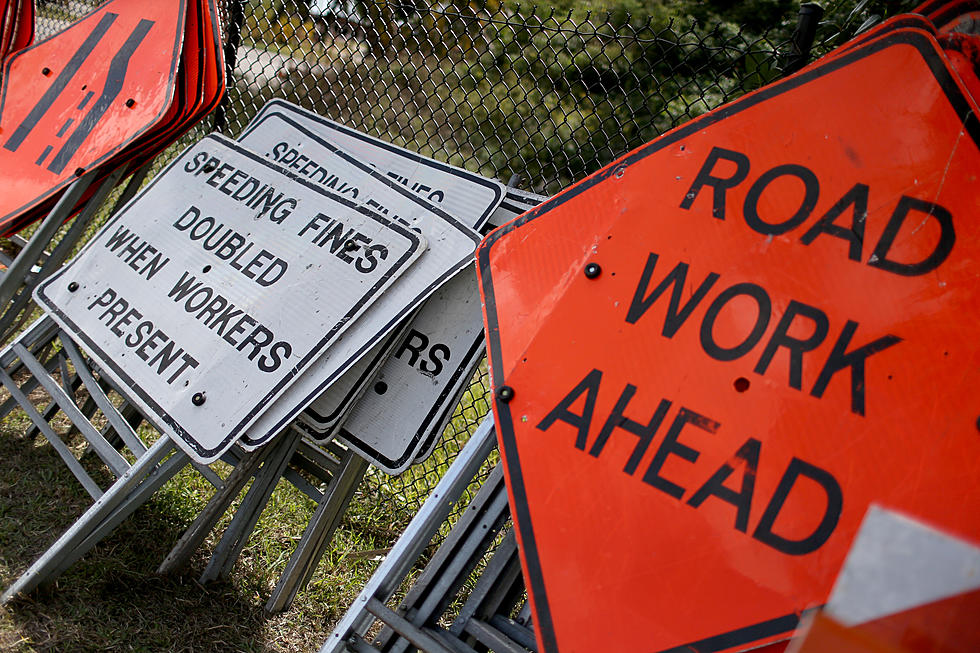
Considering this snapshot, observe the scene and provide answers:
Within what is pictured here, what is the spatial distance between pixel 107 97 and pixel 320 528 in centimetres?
197

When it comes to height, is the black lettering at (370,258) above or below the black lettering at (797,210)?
below

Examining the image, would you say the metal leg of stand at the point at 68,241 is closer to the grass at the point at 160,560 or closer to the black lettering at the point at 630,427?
the grass at the point at 160,560

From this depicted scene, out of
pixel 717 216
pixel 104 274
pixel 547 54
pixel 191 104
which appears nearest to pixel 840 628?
pixel 717 216

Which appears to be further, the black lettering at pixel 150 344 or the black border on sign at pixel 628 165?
the black lettering at pixel 150 344

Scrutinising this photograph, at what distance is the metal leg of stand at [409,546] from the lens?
77.5 inches

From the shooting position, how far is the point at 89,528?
2406 mm

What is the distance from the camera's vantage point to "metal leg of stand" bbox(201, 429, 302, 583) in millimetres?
2711

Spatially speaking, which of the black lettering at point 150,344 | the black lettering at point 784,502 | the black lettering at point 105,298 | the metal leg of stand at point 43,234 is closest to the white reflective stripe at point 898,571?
the black lettering at point 784,502

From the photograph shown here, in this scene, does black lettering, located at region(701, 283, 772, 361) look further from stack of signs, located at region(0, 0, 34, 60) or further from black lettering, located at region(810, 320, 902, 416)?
stack of signs, located at region(0, 0, 34, 60)

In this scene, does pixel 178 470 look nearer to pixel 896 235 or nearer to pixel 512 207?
pixel 512 207

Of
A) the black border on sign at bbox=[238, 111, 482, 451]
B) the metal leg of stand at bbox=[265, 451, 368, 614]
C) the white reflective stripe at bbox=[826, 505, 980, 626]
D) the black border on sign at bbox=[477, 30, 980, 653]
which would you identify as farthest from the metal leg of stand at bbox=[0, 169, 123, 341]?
the white reflective stripe at bbox=[826, 505, 980, 626]

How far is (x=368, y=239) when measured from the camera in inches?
97.0

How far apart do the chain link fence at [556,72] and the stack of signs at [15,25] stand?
0.90m

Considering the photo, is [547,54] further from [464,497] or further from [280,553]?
[280,553]
